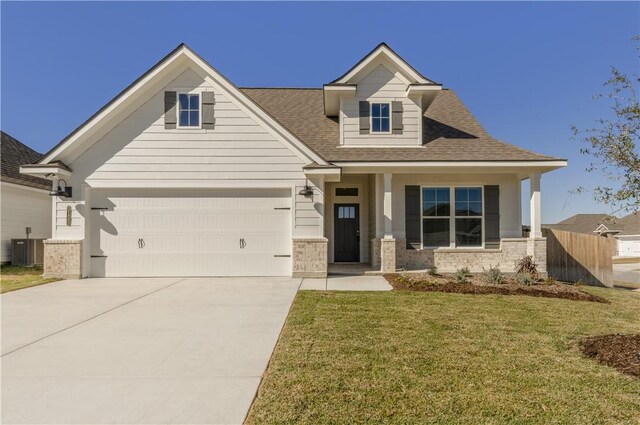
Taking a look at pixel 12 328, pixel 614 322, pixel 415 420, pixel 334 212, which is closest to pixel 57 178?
pixel 12 328

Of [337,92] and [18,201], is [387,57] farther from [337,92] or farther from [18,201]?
[18,201]

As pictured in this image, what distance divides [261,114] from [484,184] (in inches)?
296

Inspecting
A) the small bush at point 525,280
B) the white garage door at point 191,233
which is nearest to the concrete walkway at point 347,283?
the white garage door at point 191,233

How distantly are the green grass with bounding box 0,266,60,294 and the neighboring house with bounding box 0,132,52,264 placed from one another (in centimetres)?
189

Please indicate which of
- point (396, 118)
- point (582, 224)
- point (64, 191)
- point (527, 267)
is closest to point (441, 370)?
point (527, 267)

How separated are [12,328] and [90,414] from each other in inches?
148

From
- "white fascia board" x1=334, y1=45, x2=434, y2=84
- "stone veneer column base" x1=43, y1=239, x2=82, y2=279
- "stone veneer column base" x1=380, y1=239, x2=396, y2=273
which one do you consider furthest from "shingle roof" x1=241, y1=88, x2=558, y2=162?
"stone veneer column base" x1=43, y1=239, x2=82, y2=279

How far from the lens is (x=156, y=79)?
10.7 m

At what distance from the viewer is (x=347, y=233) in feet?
47.5

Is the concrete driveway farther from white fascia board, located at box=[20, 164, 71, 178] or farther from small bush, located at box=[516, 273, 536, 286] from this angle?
small bush, located at box=[516, 273, 536, 286]

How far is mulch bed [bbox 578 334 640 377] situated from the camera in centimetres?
427

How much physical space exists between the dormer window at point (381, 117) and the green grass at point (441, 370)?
738cm

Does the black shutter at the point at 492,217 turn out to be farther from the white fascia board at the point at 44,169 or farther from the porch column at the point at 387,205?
the white fascia board at the point at 44,169

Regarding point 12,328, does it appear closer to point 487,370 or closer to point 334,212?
point 487,370
